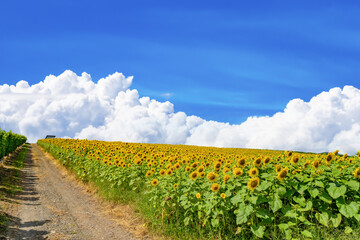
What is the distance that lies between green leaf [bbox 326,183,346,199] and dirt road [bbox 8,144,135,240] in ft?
16.7

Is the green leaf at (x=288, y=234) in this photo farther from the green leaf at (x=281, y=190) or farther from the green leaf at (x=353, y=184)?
the green leaf at (x=353, y=184)

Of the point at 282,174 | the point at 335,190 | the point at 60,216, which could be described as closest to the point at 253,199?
the point at 282,174

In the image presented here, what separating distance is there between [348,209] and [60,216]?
8839 millimetres

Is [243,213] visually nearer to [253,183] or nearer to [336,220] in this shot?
[253,183]

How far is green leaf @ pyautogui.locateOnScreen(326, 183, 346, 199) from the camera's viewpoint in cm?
552

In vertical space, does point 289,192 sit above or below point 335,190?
below

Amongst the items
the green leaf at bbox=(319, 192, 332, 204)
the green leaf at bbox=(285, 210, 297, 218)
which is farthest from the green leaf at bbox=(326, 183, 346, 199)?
the green leaf at bbox=(285, 210, 297, 218)

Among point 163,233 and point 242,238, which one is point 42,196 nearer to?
point 163,233

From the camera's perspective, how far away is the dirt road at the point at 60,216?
331 inches

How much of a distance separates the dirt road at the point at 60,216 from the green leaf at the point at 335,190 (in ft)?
16.7

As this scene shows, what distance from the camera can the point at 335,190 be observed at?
5.62 m

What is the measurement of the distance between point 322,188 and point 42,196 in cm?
1208

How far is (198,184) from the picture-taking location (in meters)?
7.16

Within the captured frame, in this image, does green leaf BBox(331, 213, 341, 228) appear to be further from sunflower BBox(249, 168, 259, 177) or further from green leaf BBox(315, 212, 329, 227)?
sunflower BBox(249, 168, 259, 177)
